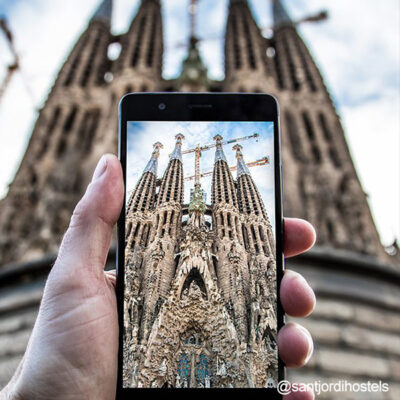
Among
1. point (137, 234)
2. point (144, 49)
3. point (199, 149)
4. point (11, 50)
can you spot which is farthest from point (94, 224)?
point (11, 50)

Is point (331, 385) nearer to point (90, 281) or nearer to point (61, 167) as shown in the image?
point (90, 281)

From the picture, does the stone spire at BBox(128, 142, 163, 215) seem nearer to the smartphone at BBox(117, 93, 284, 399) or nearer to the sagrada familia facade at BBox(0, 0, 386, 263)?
the smartphone at BBox(117, 93, 284, 399)

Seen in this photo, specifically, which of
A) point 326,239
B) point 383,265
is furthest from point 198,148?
point 326,239

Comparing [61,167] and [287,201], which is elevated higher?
[61,167]

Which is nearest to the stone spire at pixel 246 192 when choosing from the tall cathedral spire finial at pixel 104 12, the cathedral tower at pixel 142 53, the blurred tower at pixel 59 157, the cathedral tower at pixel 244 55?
the blurred tower at pixel 59 157

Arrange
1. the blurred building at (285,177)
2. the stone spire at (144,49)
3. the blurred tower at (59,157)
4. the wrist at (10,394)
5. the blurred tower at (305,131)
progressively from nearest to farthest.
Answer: the wrist at (10,394)
the blurred building at (285,177)
the blurred tower at (59,157)
the blurred tower at (305,131)
the stone spire at (144,49)

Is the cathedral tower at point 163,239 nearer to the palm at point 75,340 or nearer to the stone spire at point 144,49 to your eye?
the palm at point 75,340

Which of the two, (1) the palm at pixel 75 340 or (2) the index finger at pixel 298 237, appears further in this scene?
(2) the index finger at pixel 298 237
